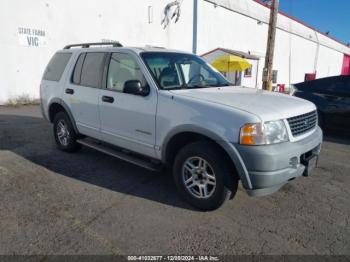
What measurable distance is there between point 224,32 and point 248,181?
822 inches

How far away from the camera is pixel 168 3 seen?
17.2m

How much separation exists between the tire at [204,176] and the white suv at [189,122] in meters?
0.01

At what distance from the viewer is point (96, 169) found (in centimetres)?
463

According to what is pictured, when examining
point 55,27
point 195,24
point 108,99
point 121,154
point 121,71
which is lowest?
point 121,154

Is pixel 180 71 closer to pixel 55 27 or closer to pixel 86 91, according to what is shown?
pixel 86 91

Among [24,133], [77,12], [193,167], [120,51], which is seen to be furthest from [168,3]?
[193,167]

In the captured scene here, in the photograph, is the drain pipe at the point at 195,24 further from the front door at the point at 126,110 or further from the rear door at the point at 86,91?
the front door at the point at 126,110

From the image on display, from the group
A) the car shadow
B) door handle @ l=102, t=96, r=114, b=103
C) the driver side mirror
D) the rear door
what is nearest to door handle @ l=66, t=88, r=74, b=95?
the rear door

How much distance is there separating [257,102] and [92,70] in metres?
2.72

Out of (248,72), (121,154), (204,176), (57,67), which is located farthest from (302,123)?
(248,72)

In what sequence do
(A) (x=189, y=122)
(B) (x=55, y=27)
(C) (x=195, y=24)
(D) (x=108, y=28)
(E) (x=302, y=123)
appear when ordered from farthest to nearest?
1. (C) (x=195, y=24)
2. (D) (x=108, y=28)
3. (B) (x=55, y=27)
4. (E) (x=302, y=123)
5. (A) (x=189, y=122)

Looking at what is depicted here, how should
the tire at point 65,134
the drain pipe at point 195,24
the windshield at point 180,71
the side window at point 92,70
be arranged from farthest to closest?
the drain pipe at point 195,24 → the tire at point 65,134 → the side window at point 92,70 → the windshield at point 180,71

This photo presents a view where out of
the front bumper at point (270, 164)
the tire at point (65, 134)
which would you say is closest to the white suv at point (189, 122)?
the front bumper at point (270, 164)

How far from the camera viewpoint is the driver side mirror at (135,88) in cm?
357
